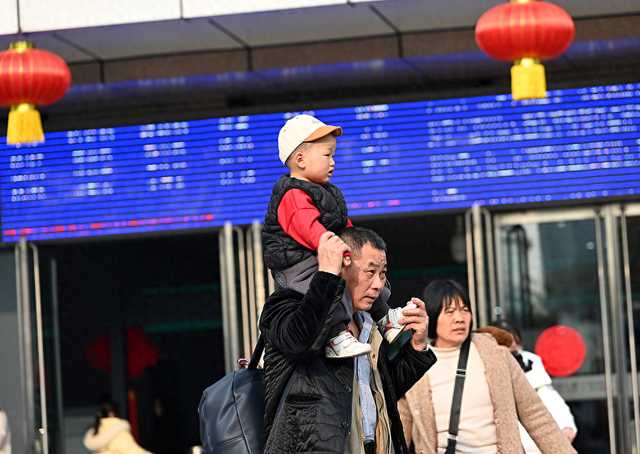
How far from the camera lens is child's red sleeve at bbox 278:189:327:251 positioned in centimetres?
280

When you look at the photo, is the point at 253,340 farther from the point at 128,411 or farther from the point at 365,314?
the point at 365,314

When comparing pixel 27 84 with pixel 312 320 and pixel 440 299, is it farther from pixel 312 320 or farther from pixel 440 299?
pixel 312 320

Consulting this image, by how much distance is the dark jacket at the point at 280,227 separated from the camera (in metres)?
2.90

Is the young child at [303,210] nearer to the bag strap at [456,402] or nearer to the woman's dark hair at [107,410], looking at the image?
the bag strap at [456,402]

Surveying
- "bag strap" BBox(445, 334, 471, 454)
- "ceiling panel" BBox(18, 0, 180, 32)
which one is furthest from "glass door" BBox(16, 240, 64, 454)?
"bag strap" BBox(445, 334, 471, 454)

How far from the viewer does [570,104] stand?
307 inches

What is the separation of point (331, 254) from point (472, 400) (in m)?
1.80

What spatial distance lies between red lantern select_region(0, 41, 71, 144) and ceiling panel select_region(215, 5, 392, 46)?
1.34m

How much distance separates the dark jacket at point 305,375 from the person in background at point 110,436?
563 centimetres

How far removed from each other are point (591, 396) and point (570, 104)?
239 centimetres

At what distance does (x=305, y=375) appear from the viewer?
270 centimetres

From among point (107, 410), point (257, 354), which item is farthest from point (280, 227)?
point (107, 410)

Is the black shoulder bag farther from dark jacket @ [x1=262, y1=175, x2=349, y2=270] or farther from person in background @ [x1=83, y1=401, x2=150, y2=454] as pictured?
person in background @ [x1=83, y1=401, x2=150, y2=454]

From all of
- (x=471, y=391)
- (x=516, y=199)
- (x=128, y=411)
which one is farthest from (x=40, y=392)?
(x=471, y=391)
